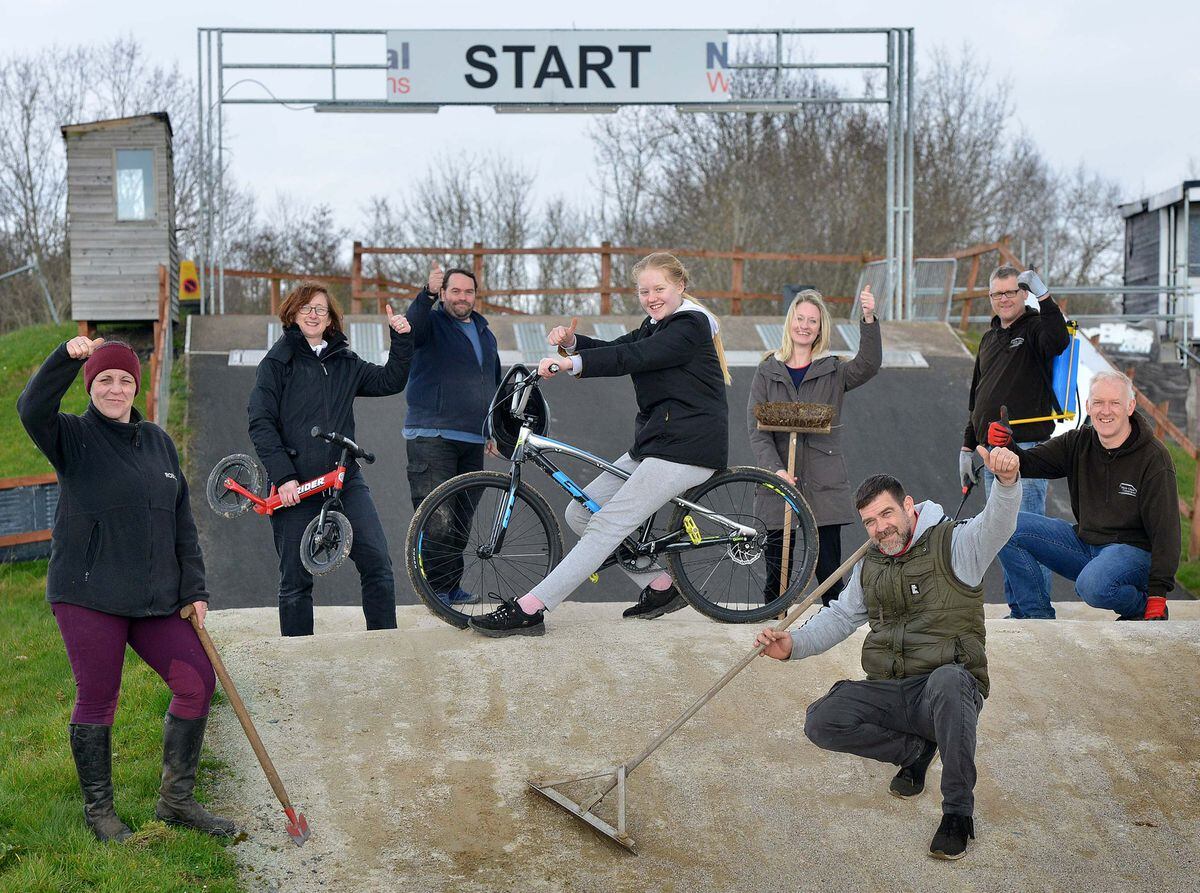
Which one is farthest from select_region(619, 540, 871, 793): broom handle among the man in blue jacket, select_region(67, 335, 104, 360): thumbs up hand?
select_region(67, 335, 104, 360): thumbs up hand

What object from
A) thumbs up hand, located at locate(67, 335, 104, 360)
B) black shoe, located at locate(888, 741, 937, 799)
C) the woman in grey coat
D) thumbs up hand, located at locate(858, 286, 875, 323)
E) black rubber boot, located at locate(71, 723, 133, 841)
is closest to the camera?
thumbs up hand, located at locate(67, 335, 104, 360)

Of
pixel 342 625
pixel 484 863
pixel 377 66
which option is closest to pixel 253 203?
pixel 377 66

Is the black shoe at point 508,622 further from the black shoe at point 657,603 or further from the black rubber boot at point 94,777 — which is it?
the black rubber boot at point 94,777

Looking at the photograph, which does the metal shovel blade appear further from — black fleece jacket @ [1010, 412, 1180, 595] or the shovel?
black fleece jacket @ [1010, 412, 1180, 595]

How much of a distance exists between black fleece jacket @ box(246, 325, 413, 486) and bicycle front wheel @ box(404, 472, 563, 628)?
→ 0.54 metres

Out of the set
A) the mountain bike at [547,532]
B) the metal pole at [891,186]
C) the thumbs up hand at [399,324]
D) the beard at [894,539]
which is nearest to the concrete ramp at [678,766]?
the mountain bike at [547,532]

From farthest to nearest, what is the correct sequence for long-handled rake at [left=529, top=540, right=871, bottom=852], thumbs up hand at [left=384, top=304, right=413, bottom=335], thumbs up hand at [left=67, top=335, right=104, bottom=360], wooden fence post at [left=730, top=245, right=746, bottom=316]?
wooden fence post at [left=730, top=245, right=746, bottom=316], thumbs up hand at [left=384, top=304, right=413, bottom=335], long-handled rake at [left=529, top=540, right=871, bottom=852], thumbs up hand at [left=67, top=335, right=104, bottom=360]

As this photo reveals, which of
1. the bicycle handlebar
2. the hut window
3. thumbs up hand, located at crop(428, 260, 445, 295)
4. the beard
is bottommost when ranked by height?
the beard

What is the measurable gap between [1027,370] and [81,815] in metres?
5.27

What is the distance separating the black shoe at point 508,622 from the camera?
614 centimetres

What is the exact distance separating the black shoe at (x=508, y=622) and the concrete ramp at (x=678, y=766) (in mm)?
55

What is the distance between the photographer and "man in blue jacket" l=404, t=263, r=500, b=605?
701 cm

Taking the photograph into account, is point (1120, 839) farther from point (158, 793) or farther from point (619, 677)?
point (158, 793)

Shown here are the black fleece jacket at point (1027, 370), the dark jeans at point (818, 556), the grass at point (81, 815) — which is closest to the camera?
the grass at point (81, 815)
